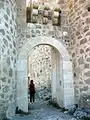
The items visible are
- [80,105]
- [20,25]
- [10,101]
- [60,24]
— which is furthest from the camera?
[60,24]

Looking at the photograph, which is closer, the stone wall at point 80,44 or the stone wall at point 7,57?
the stone wall at point 7,57

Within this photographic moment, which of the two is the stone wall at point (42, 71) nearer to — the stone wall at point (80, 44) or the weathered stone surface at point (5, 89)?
the stone wall at point (80, 44)

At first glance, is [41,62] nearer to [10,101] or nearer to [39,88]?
[39,88]

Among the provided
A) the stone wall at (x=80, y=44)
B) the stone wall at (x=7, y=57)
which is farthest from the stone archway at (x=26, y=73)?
the stone wall at (x=7, y=57)

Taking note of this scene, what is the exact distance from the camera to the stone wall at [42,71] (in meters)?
10.2

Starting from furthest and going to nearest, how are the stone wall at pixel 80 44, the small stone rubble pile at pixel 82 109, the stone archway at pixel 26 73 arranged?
the stone archway at pixel 26 73 < the stone wall at pixel 80 44 < the small stone rubble pile at pixel 82 109

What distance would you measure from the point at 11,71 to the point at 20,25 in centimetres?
175

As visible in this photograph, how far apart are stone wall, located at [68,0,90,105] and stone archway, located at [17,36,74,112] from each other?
0.22 meters

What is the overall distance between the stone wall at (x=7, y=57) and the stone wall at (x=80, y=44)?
6.28ft

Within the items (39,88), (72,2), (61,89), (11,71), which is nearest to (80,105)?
(61,89)

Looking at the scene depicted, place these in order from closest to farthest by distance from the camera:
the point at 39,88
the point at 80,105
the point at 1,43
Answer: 1. the point at 1,43
2. the point at 80,105
3. the point at 39,88

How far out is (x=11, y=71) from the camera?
5.21 meters

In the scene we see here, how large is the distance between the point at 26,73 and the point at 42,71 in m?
4.61

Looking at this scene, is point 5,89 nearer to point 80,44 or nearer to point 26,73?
point 26,73
